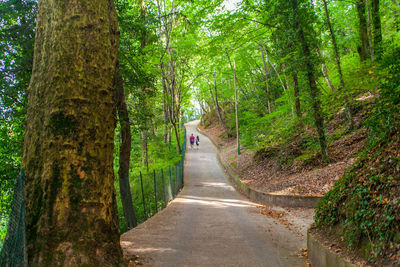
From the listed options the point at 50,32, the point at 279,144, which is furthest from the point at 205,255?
the point at 279,144

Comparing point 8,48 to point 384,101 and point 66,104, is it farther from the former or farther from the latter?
point 384,101

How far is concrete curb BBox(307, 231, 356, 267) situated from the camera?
380 cm

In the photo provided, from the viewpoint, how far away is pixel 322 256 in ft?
14.6

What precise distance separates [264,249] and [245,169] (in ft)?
47.4

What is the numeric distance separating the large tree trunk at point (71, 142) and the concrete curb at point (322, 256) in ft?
9.50

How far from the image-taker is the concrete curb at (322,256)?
3804mm

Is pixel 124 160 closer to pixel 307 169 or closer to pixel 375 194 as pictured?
pixel 307 169

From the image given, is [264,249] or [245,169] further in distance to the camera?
[245,169]

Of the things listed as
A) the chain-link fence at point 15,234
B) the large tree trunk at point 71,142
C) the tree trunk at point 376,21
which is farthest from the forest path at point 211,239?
the tree trunk at point 376,21

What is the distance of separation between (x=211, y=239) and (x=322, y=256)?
9.97 feet

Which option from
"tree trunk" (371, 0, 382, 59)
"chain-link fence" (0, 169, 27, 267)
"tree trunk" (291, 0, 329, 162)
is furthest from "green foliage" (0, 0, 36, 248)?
"tree trunk" (371, 0, 382, 59)

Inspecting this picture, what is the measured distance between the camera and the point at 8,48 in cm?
848

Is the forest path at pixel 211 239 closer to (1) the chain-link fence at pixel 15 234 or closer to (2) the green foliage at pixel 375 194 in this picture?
(2) the green foliage at pixel 375 194

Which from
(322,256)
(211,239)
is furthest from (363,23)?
(322,256)
